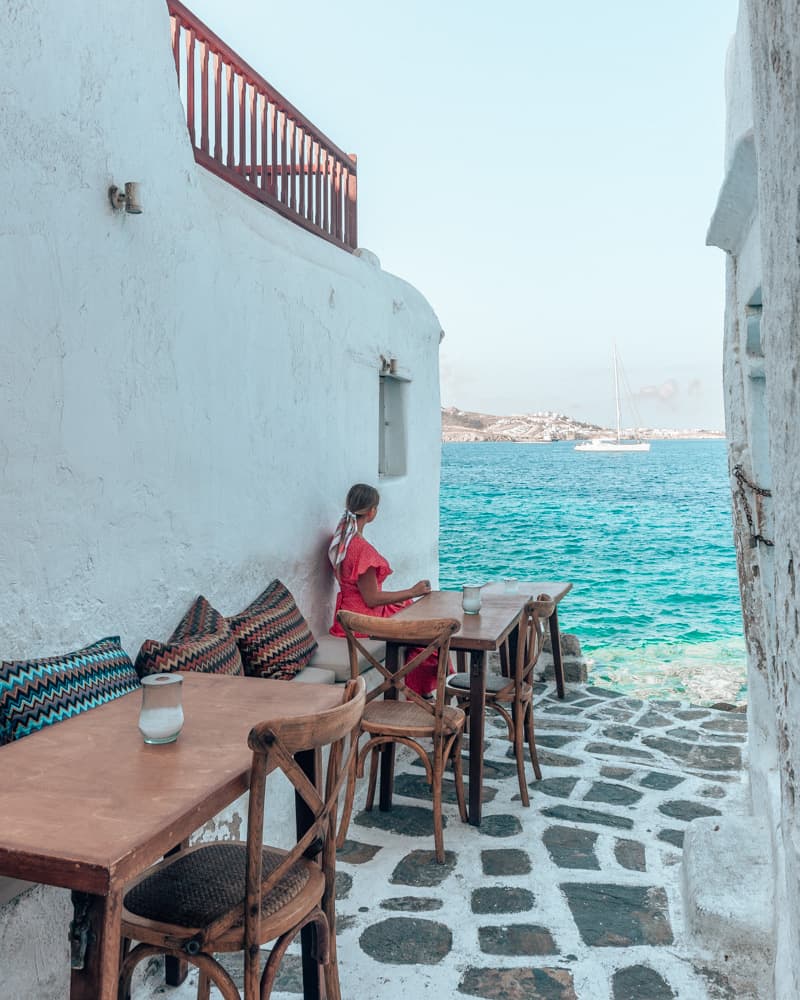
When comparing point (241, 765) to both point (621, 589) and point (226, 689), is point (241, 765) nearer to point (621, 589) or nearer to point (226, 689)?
point (226, 689)

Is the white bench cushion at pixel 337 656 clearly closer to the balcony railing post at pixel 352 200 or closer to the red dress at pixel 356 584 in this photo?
the red dress at pixel 356 584

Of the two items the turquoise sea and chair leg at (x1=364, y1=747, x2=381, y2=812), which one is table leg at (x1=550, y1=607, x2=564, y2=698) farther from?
chair leg at (x1=364, y1=747, x2=381, y2=812)

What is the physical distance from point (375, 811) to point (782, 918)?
237 cm

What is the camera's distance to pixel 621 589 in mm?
27188

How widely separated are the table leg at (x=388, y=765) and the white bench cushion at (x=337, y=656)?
9.8 inches

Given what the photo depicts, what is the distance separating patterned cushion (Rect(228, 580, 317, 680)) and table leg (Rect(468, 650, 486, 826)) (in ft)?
3.06

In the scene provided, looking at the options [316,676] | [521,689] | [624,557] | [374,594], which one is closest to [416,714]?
[316,676]

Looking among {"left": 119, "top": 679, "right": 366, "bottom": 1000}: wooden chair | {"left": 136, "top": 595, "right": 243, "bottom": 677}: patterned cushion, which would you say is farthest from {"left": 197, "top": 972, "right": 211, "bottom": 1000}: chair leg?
{"left": 136, "top": 595, "right": 243, "bottom": 677}: patterned cushion

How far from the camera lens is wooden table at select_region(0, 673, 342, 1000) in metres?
1.63

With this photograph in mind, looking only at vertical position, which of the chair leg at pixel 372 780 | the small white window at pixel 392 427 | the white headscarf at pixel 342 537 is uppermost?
the small white window at pixel 392 427

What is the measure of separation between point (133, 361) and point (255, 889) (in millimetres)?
2243

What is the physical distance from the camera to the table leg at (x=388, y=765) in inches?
167

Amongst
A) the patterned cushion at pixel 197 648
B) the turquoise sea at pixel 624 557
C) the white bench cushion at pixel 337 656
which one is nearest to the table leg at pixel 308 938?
the patterned cushion at pixel 197 648

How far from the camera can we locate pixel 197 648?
3.42m
